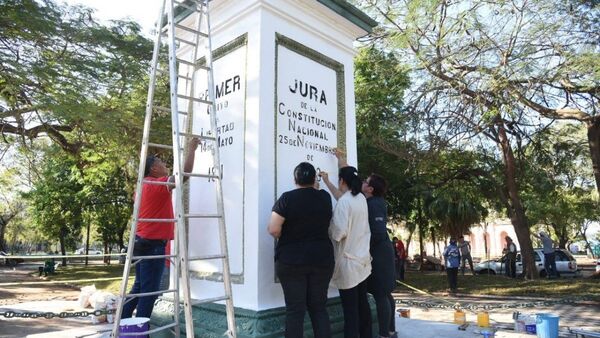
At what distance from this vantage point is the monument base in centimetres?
382

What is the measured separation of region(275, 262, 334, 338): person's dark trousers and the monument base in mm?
364

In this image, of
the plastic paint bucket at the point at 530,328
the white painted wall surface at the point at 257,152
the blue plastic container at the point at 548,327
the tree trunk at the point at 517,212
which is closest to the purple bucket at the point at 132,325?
the white painted wall surface at the point at 257,152

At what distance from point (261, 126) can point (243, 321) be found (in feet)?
5.85

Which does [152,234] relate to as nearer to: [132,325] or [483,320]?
[132,325]

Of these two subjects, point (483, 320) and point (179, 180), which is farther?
point (483, 320)

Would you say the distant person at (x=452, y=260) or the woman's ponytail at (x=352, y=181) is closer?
the woman's ponytail at (x=352, y=181)

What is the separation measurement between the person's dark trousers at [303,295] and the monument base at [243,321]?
1.19 feet

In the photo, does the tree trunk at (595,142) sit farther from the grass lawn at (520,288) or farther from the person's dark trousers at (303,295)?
the person's dark trousers at (303,295)

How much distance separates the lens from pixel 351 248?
4.05 meters

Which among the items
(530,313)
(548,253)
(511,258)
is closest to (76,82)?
(530,313)

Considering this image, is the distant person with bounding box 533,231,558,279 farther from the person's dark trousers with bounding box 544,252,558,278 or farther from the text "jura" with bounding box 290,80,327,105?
the text "jura" with bounding box 290,80,327,105

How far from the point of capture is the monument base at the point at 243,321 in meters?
3.82

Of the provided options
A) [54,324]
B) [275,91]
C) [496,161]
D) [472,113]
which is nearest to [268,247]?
[275,91]

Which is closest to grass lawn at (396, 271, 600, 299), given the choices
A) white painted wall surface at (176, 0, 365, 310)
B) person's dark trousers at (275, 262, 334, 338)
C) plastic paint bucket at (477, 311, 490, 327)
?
plastic paint bucket at (477, 311, 490, 327)
